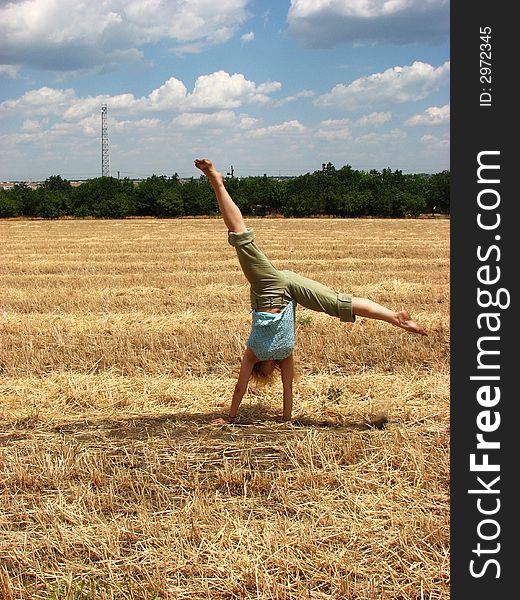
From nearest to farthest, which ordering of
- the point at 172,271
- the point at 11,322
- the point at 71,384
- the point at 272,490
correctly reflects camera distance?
the point at 272,490, the point at 71,384, the point at 11,322, the point at 172,271

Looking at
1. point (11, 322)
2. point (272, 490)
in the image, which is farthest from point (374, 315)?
point (11, 322)

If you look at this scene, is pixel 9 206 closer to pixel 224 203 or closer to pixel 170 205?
pixel 170 205

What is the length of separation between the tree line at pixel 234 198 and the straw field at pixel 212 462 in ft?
137

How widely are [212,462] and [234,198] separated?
4744cm

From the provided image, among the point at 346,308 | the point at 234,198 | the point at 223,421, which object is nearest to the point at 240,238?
the point at 346,308

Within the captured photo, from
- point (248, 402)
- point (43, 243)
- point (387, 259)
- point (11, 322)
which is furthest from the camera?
point (43, 243)

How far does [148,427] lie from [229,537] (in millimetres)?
2185

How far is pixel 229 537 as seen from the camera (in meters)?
4.04

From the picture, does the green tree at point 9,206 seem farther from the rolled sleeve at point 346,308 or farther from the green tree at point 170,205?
the rolled sleeve at point 346,308

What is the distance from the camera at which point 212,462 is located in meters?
5.20

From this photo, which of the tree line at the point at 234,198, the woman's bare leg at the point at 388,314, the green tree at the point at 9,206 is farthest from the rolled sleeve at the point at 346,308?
the green tree at the point at 9,206

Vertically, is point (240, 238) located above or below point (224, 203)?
below

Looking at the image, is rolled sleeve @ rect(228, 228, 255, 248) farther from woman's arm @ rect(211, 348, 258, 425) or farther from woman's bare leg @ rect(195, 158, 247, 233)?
woman's arm @ rect(211, 348, 258, 425)

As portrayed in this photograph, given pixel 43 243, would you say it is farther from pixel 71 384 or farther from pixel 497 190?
pixel 497 190
